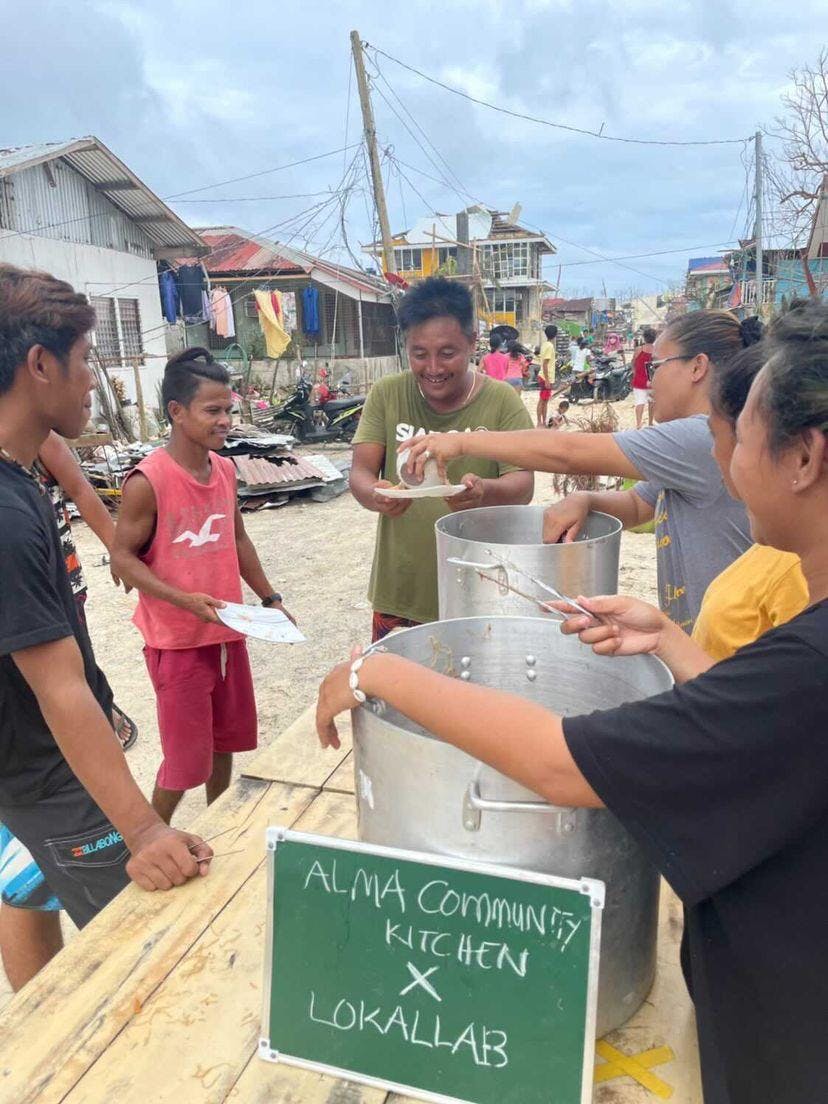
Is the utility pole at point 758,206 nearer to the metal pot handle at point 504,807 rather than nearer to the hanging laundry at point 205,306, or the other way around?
the hanging laundry at point 205,306

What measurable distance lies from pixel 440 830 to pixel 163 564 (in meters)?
1.85

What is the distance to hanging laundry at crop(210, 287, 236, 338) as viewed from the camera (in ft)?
54.0

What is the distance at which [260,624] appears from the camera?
207 centimetres

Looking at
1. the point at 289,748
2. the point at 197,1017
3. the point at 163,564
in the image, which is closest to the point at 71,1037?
the point at 197,1017

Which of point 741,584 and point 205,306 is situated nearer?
point 741,584

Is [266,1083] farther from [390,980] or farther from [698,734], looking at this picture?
[698,734]

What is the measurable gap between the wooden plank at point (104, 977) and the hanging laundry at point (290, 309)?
61.2ft

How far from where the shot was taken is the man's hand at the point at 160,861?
1394mm

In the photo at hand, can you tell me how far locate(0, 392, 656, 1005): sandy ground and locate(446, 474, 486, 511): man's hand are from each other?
176 cm

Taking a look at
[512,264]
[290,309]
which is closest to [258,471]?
[290,309]

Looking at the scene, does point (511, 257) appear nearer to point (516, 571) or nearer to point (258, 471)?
point (258, 471)

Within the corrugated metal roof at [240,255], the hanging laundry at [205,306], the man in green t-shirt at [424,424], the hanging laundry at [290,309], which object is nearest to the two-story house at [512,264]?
the corrugated metal roof at [240,255]

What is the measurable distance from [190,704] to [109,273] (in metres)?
12.6

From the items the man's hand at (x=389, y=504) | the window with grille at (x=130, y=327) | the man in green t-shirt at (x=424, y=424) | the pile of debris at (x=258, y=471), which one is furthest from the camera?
the window with grille at (x=130, y=327)
